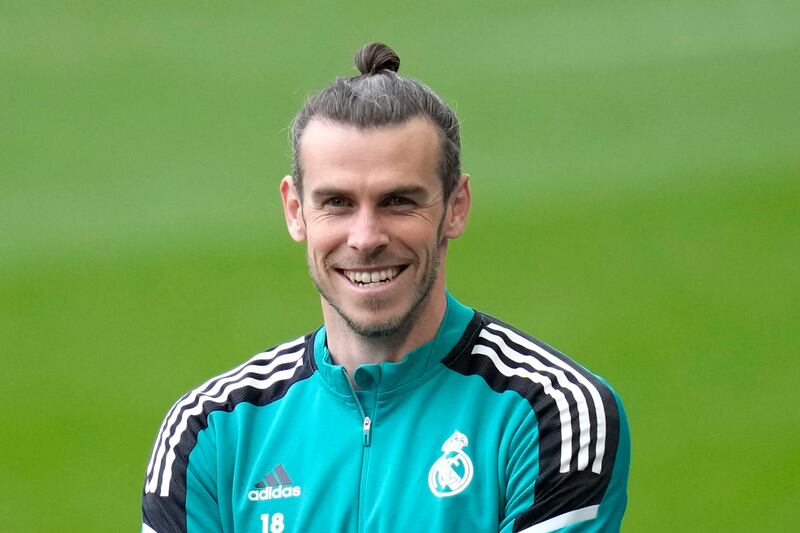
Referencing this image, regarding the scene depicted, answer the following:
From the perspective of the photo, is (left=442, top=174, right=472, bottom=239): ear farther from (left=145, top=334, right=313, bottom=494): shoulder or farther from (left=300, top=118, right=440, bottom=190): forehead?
(left=145, top=334, right=313, bottom=494): shoulder

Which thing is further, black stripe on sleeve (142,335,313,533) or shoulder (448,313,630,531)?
black stripe on sleeve (142,335,313,533)

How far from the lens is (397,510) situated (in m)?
1.83

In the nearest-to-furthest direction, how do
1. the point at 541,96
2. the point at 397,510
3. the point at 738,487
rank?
the point at 397,510 → the point at 738,487 → the point at 541,96

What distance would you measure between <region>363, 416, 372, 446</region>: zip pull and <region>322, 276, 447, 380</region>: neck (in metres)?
0.08

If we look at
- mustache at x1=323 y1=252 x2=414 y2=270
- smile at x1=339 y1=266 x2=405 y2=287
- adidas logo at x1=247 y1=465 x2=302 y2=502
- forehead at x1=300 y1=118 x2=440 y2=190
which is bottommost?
adidas logo at x1=247 y1=465 x2=302 y2=502

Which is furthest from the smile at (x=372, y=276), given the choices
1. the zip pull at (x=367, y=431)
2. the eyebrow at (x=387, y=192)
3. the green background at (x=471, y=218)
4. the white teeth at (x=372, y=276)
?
the green background at (x=471, y=218)

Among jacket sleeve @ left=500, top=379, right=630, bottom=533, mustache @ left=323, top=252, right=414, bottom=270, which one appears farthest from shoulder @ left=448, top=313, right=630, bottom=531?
mustache @ left=323, top=252, right=414, bottom=270

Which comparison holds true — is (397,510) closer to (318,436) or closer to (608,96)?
(318,436)

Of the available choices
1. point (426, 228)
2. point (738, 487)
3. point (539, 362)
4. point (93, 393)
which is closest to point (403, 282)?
point (426, 228)

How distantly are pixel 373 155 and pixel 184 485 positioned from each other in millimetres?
545

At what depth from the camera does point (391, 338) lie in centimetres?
192

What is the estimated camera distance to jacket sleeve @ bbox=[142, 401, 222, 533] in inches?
74.5

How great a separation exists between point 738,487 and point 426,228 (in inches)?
68.7

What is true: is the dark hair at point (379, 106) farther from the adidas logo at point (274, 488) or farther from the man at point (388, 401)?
the adidas logo at point (274, 488)
